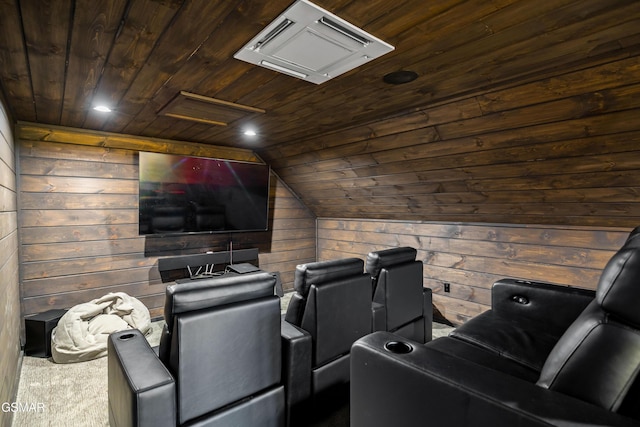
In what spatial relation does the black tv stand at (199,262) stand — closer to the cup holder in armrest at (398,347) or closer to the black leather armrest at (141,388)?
the black leather armrest at (141,388)

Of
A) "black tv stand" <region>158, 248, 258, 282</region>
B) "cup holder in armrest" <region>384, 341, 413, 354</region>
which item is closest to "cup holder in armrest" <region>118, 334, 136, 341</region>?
"cup holder in armrest" <region>384, 341, 413, 354</region>

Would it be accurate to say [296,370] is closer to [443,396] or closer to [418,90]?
[443,396]

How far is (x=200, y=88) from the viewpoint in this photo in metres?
2.13

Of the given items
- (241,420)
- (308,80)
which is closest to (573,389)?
(241,420)

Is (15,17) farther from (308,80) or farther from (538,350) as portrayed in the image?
(538,350)

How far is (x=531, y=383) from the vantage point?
965mm

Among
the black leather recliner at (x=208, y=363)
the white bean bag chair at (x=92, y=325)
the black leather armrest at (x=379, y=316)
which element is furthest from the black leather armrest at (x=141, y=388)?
the white bean bag chair at (x=92, y=325)

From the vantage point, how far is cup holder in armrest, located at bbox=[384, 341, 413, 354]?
1170 millimetres

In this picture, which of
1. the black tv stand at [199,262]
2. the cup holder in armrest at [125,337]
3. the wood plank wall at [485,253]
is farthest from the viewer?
the black tv stand at [199,262]

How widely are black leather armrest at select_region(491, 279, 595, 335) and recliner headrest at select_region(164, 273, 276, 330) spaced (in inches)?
66.3

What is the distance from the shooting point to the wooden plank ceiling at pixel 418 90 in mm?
1322

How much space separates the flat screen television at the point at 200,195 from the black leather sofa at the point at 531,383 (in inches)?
122

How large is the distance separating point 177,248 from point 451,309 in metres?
3.29

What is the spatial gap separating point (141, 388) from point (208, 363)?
27 centimetres
